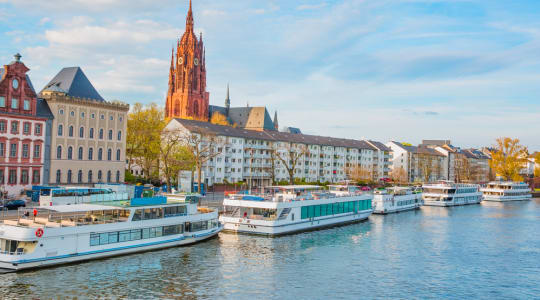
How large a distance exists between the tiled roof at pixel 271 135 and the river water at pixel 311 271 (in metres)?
53.1

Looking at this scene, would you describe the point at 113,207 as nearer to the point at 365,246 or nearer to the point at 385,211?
the point at 365,246

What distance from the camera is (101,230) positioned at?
41.7m

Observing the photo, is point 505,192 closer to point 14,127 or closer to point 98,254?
point 14,127

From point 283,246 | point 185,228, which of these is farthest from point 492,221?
point 185,228

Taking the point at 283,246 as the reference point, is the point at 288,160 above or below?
above

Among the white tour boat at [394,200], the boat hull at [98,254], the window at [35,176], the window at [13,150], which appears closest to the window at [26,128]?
the window at [13,150]

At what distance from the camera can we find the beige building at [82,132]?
267 feet

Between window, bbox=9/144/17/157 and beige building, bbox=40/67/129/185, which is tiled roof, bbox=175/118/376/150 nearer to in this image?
beige building, bbox=40/67/129/185

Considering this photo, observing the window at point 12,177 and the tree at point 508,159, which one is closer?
the window at point 12,177

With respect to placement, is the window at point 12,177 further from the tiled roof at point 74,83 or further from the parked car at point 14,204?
the tiled roof at point 74,83

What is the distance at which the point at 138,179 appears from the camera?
102 meters

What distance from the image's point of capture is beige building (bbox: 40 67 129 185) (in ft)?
267

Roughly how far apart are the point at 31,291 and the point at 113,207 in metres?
12.6

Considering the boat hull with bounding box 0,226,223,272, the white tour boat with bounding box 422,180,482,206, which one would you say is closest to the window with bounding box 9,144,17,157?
the boat hull with bounding box 0,226,223,272
